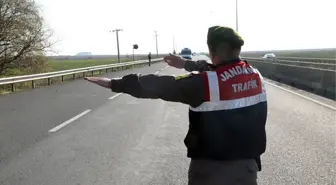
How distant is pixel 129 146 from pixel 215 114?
5215 millimetres

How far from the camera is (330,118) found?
10352 mm

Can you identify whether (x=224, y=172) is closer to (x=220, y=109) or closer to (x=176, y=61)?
(x=220, y=109)

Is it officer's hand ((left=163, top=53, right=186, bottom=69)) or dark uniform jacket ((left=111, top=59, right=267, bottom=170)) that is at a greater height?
officer's hand ((left=163, top=53, right=186, bottom=69))

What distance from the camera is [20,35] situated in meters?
29.0

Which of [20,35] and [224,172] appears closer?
[224,172]

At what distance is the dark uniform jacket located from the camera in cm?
244

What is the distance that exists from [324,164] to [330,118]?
4.57 metres

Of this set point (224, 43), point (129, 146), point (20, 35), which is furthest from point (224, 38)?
point (20, 35)

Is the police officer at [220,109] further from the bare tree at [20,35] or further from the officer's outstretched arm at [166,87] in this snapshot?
the bare tree at [20,35]

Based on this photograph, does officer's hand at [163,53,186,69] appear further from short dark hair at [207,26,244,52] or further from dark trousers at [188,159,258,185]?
dark trousers at [188,159,258,185]

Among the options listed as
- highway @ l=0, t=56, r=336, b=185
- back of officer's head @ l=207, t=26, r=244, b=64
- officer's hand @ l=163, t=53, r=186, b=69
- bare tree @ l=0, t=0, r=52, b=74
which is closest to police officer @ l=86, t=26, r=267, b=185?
back of officer's head @ l=207, t=26, r=244, b=64

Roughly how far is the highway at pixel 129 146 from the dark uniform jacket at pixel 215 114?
9.57ft

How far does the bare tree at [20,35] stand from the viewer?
92.8 ft

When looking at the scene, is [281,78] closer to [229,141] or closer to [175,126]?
[175,126]
